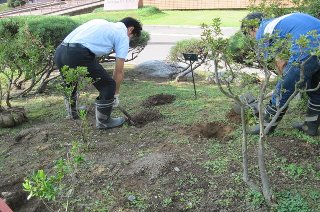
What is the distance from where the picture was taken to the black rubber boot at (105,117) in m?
4.68

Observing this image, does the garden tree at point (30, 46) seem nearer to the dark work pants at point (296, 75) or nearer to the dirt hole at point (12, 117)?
the dirt hole at point (12, 117)

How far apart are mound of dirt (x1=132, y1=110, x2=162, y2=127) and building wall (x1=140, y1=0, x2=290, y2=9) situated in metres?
14.7

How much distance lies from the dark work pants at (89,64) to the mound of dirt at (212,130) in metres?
1.08

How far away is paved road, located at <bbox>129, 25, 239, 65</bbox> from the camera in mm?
11320

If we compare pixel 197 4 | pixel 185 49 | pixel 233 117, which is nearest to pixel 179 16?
pixel 197 4

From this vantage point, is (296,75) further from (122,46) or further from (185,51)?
(185,51)

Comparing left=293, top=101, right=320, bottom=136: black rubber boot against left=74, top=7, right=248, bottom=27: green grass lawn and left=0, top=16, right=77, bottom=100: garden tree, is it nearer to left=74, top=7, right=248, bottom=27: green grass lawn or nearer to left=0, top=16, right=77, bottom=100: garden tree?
left=0, top=16, right=77, bottom=100: garden tree

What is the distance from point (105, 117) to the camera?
4758 millimetres

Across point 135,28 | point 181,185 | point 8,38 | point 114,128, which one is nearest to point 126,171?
point 181,185

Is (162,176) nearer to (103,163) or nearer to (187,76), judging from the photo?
(103,163)

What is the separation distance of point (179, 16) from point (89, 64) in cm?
1571

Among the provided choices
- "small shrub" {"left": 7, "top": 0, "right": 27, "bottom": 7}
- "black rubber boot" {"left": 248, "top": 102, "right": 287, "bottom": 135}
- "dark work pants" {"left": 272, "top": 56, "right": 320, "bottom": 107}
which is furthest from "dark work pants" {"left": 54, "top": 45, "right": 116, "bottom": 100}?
"small shrub" {"left": 7, "top": 0, "right": 27, "bottom": 7}

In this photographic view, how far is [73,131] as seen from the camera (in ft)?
15.9

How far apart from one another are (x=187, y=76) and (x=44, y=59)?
292cm
